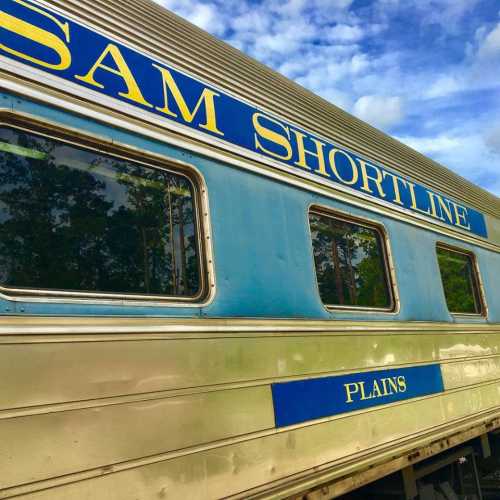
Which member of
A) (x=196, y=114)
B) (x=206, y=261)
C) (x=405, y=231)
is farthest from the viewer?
(x=405, y=231)

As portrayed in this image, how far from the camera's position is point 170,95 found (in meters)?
2.37

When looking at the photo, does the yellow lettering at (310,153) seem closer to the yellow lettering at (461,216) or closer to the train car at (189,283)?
the train car at (189,283)

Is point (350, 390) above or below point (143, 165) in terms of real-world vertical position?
below

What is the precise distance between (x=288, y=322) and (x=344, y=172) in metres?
1.18

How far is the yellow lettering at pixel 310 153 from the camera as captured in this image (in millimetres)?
3005

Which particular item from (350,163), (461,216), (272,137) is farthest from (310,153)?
(461,216)

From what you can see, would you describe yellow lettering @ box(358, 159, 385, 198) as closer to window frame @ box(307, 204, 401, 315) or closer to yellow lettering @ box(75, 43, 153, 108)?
window frame @ box(307, 204, 401, 315)

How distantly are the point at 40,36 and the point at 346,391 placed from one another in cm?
212

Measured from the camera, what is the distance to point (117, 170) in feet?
7.01

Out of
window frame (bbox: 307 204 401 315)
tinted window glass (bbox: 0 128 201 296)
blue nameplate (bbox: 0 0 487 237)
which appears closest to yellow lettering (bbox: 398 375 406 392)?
window frame (bbox: 307 204 401 315)

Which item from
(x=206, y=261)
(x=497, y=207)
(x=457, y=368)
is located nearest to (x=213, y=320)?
(x=206, y=261)

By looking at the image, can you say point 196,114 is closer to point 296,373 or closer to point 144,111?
point 144,111

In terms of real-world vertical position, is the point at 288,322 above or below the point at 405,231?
below

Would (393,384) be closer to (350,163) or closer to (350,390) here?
(350,390)
